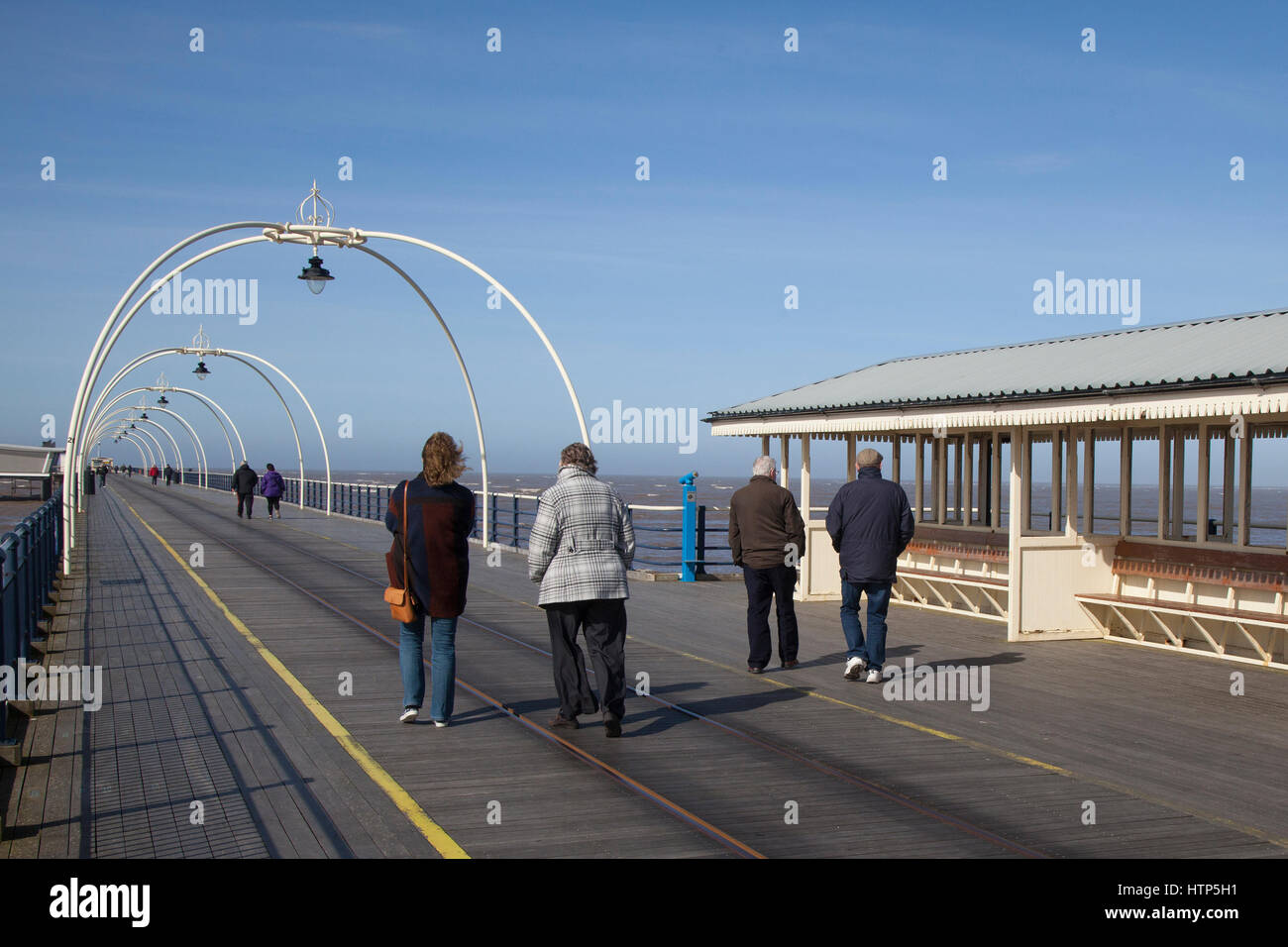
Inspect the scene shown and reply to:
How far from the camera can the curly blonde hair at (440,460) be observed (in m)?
7.51

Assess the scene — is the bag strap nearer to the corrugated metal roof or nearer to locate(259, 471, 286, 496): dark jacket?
the corrugated metal roof

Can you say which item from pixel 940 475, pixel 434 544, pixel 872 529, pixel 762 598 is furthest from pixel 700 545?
pixel 434 544

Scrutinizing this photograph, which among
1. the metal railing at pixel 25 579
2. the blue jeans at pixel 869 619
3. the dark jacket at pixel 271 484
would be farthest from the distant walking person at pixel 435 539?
the dark jacket at pixel 271 484

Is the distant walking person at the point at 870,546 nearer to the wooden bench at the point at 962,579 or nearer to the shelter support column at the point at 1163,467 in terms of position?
the wooden bench at the point at 962,579

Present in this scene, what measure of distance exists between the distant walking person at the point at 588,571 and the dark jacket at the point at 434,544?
49cm

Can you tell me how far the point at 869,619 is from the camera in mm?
9617

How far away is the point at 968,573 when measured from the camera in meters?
14.7

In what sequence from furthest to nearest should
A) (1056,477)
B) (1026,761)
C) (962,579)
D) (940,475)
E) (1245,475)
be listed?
(940,475) < (1056,477) < (962,579) < (1245,475) < (1026,761)

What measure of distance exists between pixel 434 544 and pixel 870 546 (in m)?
3.85

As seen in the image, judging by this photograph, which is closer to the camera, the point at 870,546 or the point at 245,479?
the point at 870,546

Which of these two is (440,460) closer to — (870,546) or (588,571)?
(588,571)
